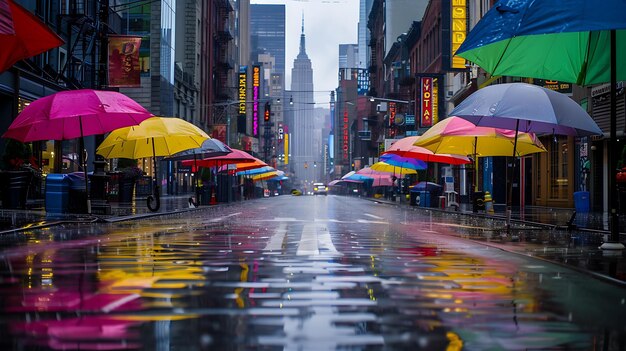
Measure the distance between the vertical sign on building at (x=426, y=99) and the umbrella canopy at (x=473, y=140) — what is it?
36.8m

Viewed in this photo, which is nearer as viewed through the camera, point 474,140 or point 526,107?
point 526,107

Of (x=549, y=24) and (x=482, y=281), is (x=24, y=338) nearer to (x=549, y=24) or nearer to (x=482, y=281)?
(x=482, y=281)

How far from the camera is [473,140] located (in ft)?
84.1

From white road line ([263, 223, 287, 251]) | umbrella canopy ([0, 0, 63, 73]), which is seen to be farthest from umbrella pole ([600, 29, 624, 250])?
umbrella canopy ([0, 0, 63, 73])

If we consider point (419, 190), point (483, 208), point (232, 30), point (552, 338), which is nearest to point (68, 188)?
point (483, 208)

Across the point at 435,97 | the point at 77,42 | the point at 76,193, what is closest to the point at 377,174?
the point at 435,97

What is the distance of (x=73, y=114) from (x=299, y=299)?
43.8 feet

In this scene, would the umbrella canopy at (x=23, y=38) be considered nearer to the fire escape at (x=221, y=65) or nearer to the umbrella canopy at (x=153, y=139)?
the umbrella canopy at (x=153, y=139)

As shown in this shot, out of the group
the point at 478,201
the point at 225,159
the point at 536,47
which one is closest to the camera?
the point at 536,47

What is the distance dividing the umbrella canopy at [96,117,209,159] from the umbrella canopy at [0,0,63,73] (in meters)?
11.1

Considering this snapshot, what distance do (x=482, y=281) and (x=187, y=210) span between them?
25.3 meters

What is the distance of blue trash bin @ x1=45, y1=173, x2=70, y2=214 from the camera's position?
21781mm

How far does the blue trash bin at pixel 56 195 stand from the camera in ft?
71.5

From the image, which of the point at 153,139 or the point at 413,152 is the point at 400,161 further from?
the point at 153,139
